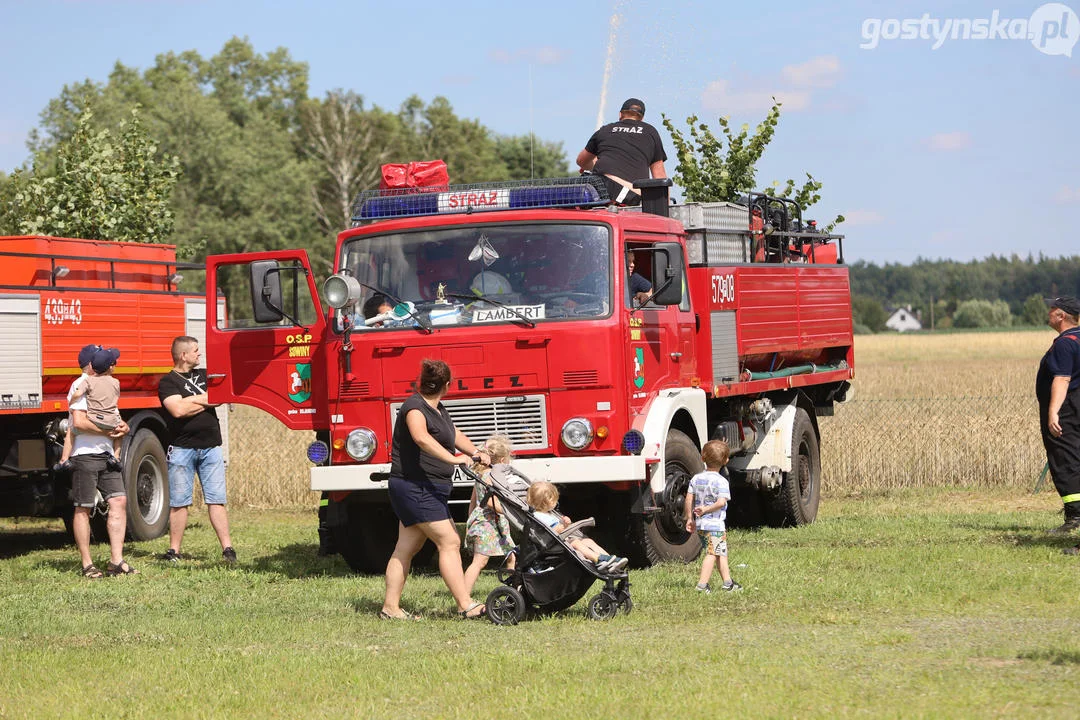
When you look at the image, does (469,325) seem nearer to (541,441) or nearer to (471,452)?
(541,441)

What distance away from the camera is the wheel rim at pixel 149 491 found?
15.9 m

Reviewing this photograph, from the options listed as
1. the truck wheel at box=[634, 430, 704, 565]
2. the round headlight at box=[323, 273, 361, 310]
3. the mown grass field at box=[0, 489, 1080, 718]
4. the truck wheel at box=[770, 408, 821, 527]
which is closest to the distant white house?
the truck wheel at box=[770, 408, 821, 527]

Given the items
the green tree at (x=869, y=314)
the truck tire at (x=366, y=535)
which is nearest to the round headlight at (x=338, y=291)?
the truck tire at (x=366, y=535)

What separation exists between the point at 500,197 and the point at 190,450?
3709mm

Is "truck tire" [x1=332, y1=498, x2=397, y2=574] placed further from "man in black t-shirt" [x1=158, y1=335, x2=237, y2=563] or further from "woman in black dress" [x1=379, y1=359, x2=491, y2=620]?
"woman in black dress" [x1=379, y1=359, x2=491, y2=620]

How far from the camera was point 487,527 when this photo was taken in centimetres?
999

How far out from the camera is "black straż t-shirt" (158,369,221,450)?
43.3 ft

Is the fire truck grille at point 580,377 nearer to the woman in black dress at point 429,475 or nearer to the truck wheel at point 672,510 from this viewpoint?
the truck wheel at point 672,510

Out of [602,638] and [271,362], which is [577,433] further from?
[271,362]

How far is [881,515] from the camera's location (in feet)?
52.3

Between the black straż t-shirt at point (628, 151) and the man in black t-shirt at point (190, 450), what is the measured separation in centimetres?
391

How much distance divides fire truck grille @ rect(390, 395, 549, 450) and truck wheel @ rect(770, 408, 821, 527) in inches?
185

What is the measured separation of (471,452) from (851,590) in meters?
2.73

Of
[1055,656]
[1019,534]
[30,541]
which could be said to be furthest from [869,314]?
[1055,656]
